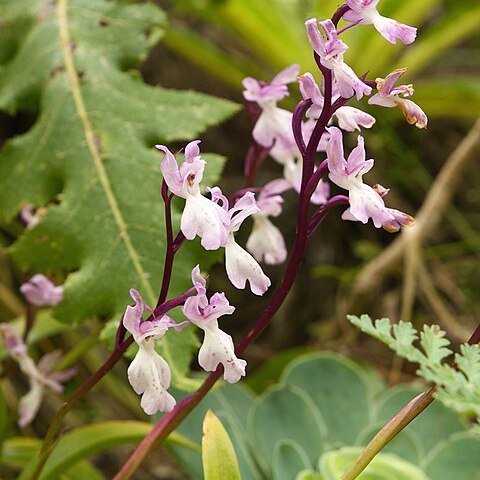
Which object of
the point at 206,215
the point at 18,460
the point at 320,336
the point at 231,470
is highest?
the point at 206,215

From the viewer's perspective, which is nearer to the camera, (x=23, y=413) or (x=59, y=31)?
(x=23, y=413)

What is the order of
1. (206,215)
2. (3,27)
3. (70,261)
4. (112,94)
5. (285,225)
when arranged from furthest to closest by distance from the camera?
(285,225), (3,27), (112,94), (70,261), (206,215)

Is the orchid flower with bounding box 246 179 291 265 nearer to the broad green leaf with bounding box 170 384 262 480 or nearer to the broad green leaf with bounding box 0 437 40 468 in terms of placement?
the broad green leaf with bounding box 170 384 262 480

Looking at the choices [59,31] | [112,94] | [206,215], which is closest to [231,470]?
[206,215]

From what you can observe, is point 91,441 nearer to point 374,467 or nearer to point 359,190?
point 374,467

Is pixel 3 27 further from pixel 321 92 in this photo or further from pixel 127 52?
pixel 321 92

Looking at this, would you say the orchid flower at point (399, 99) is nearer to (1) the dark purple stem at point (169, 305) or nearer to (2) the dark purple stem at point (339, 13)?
(2) the dark purple stem at point (339, 13)
